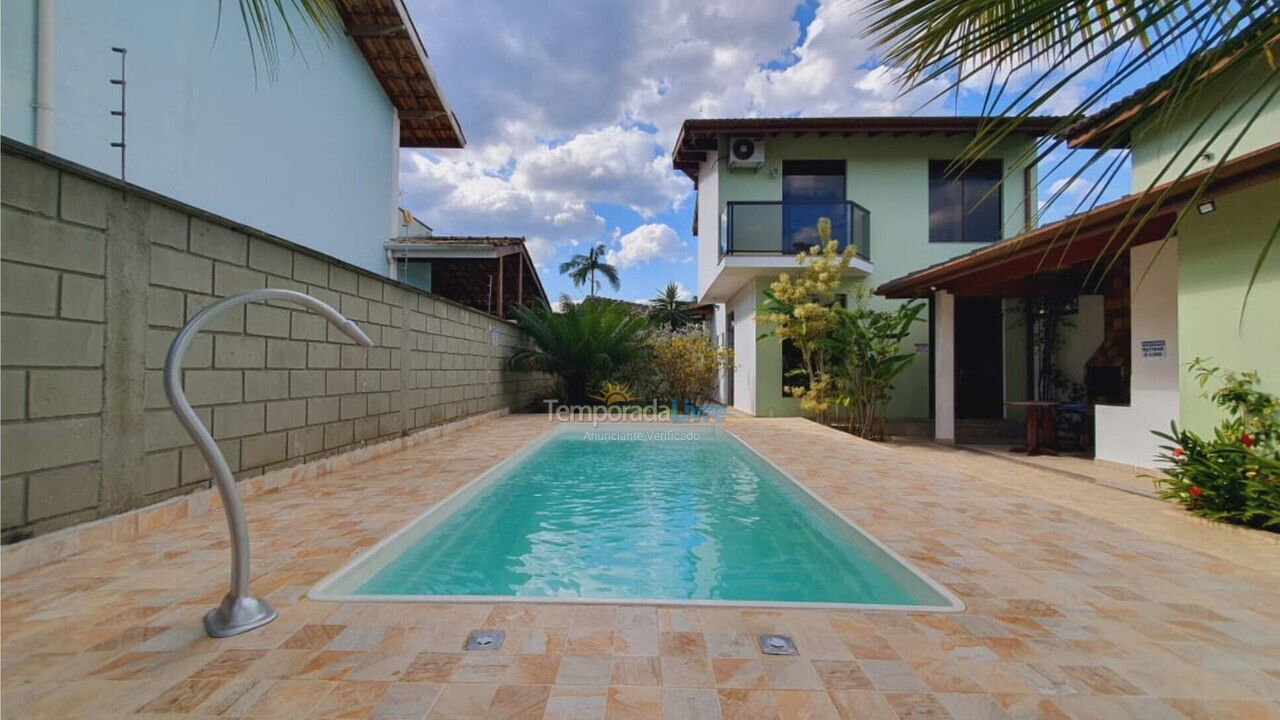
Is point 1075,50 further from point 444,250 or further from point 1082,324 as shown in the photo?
point 1082,324

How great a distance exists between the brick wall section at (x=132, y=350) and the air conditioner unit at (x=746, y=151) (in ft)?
30.9

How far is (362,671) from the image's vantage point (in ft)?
7.07

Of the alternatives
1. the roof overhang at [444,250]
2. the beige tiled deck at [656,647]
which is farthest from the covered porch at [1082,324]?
the roof overhang at [444,250]

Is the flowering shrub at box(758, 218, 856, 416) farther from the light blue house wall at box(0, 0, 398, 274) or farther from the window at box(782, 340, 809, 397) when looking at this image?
the light blue house wall at box(0, 0, 398, 274)

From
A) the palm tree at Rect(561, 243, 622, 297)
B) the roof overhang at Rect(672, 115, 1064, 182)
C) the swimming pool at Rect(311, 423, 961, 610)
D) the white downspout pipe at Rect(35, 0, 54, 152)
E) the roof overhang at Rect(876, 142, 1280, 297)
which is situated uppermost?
the palm tree at Rect(561, 243, 622, 297)

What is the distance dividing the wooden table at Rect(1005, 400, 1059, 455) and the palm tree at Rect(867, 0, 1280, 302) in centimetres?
852

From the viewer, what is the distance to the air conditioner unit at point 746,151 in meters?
12.9

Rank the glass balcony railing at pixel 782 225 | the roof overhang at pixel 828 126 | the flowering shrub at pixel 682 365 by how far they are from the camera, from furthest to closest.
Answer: the flowering shrub at pixel 682 365 < the roof overhang at pixel 828 126 < the glass balcony railing at pixel 782 225

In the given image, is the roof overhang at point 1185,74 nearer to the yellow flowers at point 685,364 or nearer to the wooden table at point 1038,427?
the wooden table at point 1038,427

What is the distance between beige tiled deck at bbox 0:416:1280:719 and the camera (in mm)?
1986

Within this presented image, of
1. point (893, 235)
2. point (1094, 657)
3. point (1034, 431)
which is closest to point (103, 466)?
point (1094, 657)

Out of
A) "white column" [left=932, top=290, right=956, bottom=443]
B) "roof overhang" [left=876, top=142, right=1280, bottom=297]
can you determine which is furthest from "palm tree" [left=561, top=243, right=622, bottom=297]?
"white column" [left=932, top=290, right=956, bottom=443]

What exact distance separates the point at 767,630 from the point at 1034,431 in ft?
27.6

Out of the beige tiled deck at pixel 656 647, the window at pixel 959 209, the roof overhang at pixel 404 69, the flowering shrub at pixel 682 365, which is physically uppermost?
the roof overhang at pixel 404 69
